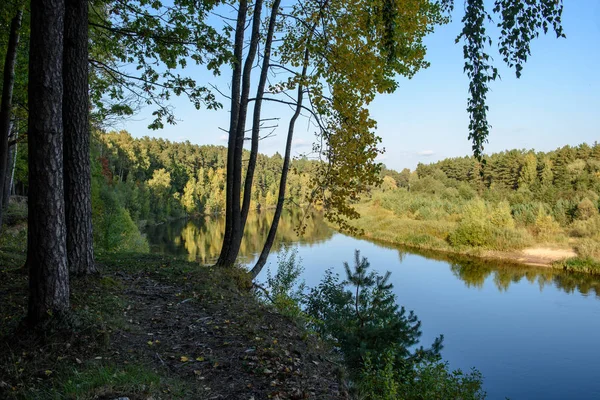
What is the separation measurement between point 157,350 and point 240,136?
4.33 m

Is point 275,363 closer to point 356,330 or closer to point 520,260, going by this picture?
point 356,330

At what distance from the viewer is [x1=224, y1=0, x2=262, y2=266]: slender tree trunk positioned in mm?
7094

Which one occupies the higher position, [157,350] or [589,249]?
[157,350]

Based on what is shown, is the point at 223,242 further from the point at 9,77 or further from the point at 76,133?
the point at 9,77

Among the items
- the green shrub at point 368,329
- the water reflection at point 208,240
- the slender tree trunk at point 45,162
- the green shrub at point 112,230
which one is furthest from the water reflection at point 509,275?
the slender tree trunk at point 45,162

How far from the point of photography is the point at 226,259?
743 cm

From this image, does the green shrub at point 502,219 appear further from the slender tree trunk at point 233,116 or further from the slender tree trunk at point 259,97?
the slender tree trunk at point 233,116

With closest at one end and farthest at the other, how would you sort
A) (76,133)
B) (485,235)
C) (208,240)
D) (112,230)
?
(76,133) → (112,230) → (485,235) → (208,240)

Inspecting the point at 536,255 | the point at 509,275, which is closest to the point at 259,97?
the point at 509,275

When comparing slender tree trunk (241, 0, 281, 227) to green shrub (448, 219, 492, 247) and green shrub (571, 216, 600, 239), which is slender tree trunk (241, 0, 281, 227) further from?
green shrub (571, 216, 600, 239)

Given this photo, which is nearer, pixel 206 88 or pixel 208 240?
pixel 206 88

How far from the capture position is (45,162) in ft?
11.2

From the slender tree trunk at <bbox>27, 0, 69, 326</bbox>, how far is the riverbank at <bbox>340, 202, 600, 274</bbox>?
66.9 ft

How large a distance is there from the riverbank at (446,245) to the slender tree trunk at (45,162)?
20.4 m
